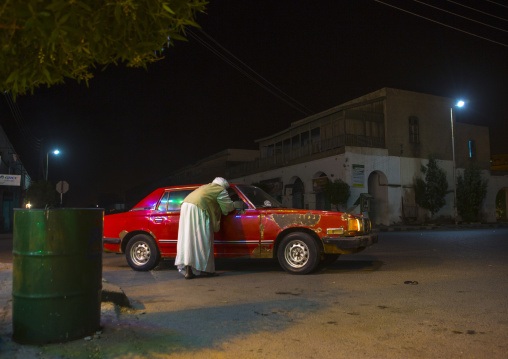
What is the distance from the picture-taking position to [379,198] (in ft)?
101

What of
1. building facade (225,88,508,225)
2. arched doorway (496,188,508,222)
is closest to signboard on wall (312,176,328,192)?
building facade (225,88,508,225)

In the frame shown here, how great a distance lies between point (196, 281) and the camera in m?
6.83

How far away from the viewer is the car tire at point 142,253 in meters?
8.20

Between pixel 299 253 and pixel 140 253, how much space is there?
323 centimetres

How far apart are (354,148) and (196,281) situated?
923 inches

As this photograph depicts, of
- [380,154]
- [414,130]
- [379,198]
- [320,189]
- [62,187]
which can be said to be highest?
[414,130]

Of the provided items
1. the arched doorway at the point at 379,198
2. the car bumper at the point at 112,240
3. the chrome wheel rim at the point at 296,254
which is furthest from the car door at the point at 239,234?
the arched doorway at the point at 379,198

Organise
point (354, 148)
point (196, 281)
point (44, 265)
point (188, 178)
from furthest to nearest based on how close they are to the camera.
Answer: point (188, 178)
point (354, 148)
point (196, 281)
point (44, 265)

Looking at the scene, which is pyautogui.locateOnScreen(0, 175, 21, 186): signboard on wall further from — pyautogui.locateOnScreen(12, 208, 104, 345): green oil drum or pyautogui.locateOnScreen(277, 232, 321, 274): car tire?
pyautogui.locateOnScreen(12, 208, 104, 345): green oil drum

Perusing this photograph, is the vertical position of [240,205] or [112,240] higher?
[240,205]

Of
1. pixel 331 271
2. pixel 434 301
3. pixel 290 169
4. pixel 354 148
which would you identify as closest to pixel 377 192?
pixel 354 148

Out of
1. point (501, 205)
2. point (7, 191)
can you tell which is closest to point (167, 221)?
point (7, 191)

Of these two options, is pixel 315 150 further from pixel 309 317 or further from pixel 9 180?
pixel 309 317

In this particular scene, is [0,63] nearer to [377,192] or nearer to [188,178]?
[377,192]
